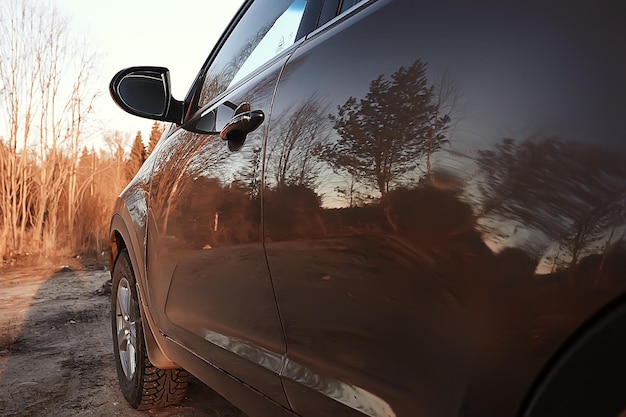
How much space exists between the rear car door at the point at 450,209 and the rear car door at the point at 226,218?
0.14m

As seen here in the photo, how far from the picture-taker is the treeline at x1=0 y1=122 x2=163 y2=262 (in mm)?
10688

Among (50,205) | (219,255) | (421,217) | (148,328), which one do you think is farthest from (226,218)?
(50,205)

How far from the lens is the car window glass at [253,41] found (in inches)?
71.2

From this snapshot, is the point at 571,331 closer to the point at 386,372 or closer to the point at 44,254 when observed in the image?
the point at 386,372

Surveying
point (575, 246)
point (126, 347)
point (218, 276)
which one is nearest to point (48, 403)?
point (126, 347)

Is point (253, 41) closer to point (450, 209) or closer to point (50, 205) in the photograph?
point (450, 209)

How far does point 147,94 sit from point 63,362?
2.04 m

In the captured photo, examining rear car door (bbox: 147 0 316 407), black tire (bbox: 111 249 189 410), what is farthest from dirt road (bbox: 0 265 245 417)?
rear car door (bbox: 147 0 316 407)

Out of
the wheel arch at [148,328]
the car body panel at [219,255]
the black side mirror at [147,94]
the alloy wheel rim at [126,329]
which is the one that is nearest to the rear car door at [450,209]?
the car body panel at [219,255]

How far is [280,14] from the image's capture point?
1932 mm

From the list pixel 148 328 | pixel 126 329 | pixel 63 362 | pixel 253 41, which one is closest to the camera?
pixel 253 41

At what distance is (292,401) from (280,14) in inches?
49.0

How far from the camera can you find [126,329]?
9.29ft

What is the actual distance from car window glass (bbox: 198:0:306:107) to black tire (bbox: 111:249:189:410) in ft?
3.20
